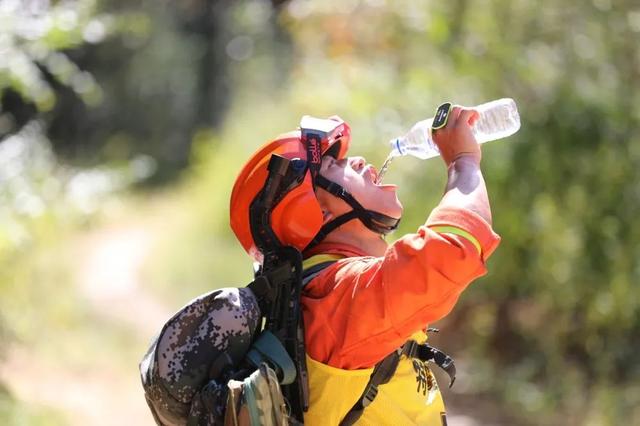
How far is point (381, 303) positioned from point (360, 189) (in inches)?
18.8

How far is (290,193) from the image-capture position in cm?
254

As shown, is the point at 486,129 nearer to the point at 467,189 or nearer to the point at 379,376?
the point at 467,189

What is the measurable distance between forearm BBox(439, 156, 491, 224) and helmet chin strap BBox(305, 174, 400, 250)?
0.28 meters

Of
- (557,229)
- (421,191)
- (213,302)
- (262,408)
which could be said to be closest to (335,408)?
(262,408)

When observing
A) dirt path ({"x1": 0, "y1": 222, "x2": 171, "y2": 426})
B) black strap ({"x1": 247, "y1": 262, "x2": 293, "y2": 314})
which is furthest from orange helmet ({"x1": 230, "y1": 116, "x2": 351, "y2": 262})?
dirt path ({"x1": 0, "y1": 222, "x2": 171, "y2": 426})

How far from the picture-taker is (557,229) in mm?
7203

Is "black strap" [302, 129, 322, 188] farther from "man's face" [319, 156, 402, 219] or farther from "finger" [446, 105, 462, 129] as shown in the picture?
"finger" [446, 105, 462, 129]

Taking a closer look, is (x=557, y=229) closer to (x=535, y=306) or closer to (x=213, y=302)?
(x=535, y=306)

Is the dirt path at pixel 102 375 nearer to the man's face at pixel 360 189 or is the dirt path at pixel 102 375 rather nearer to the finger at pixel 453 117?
the man's face at pixel 360 189

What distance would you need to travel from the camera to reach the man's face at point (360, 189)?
2.64 m

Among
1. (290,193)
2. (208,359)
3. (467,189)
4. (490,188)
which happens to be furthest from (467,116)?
(490,188)

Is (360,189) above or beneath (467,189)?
above

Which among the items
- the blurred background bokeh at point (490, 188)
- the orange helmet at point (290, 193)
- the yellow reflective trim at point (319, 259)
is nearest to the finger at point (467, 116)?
the orange helmet at point (290, 193)

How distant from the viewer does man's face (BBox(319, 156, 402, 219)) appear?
2.64 meters
